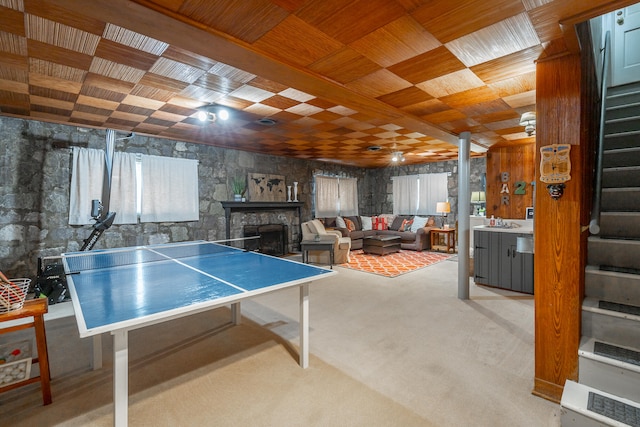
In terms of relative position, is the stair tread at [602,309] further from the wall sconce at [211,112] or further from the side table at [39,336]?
the wall sconce at [211,112]

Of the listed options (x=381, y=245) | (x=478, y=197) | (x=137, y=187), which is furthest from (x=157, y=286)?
(x=478, y=197)

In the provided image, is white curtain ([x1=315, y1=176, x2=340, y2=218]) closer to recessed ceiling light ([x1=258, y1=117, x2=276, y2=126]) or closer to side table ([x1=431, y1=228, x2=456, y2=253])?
side table ([x1=431, y1=228, x2=456, y2=253])

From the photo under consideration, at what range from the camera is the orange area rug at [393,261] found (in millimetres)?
5391

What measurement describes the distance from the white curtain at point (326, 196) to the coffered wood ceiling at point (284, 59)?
3.97 meters

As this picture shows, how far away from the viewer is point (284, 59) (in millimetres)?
2086

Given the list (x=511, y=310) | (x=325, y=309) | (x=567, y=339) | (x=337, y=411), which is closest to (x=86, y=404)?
(x=337, y=411)

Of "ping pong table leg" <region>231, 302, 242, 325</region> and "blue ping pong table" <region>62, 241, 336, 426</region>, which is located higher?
"blue ping pong table" <region>62, 241, 336, 426</region>

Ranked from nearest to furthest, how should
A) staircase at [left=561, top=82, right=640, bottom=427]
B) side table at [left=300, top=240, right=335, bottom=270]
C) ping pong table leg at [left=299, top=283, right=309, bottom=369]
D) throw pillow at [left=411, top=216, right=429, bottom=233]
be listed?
staircase at [left=561, top=82, right=640, bottom=427], ping pong table leg at [left=299, top=283, right=309, bottom=369], side table at [left=300, top=240, right=335, bottom=270], throw pillow at [left=411, top=216, right=429, bottom=233]

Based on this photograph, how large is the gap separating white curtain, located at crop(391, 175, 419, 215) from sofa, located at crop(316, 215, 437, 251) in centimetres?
30

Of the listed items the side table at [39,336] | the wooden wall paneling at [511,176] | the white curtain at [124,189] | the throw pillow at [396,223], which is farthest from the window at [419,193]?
the side table at [39,336]

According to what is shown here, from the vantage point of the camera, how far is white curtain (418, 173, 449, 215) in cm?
809

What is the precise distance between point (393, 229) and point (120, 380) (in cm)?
770

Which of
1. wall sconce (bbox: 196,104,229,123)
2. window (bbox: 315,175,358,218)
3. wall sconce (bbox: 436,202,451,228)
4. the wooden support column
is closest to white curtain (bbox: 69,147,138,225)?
wall sconce (bbox: 196,104,229,123)

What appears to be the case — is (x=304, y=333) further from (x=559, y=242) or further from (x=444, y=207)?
(x=444, y=207)
